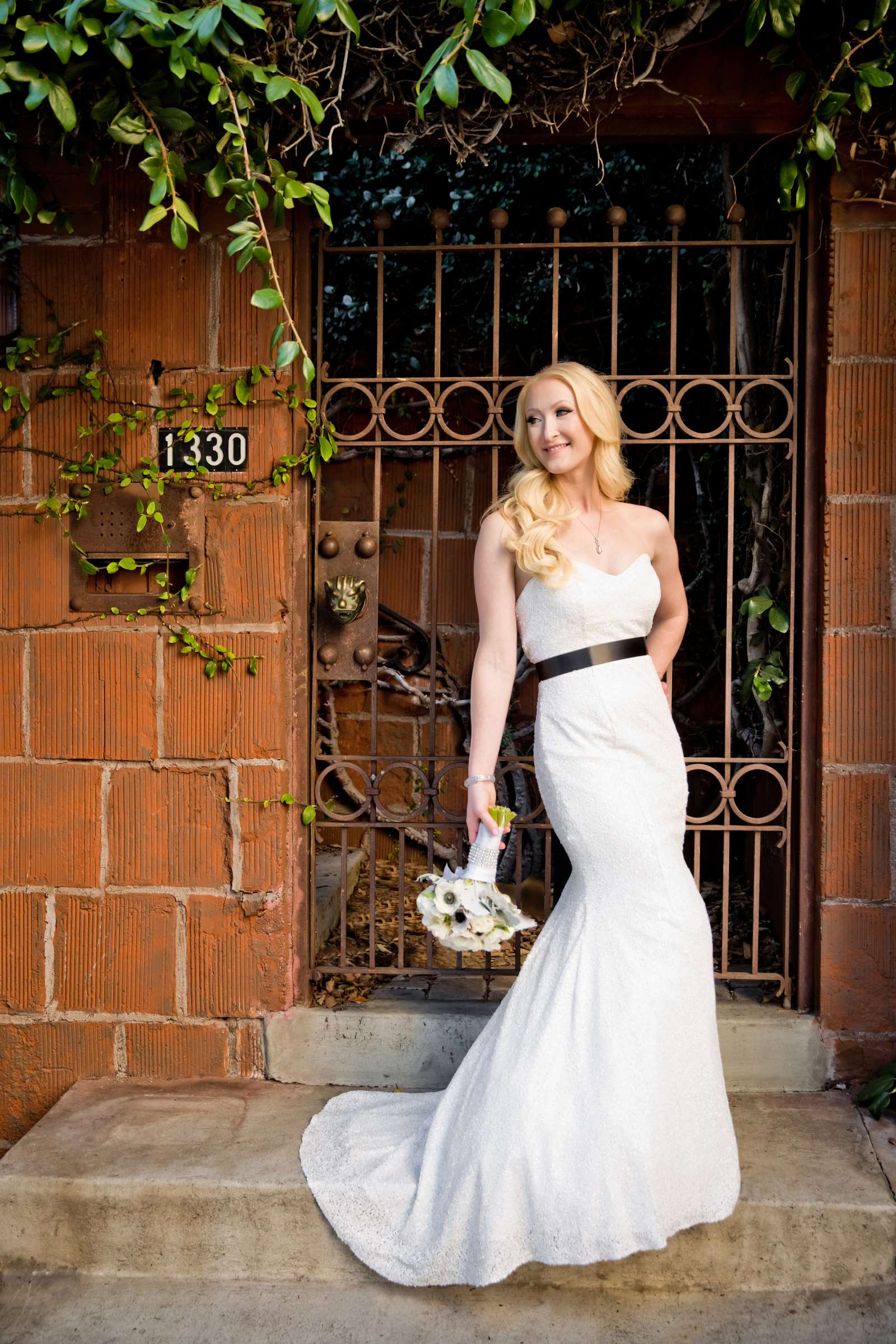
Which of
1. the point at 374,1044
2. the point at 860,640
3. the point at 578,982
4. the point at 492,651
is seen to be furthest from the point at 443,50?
the point at 374,1044

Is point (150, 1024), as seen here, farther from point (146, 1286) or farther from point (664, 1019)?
point (664, 1019)

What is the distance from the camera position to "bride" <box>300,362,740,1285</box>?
2467 millimetres

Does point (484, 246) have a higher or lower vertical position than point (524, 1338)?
higher

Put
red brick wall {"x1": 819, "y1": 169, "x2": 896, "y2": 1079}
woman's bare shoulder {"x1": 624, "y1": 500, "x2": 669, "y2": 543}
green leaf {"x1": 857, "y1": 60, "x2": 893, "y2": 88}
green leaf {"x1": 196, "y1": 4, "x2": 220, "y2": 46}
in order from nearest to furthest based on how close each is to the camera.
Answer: green leaf {"x1": 196, "y1": 4, "x2": 220, "y2": 46} < green leaf {"x1": 857, "y1": 60, "x2": 893, "y2": 88} < woman's bare shoulder {"x1": 624, "y1": 500, "x2": 669, "y2": 543} < red brick wall {"x1": 819, "y1": 169, "x2": 896, "y2": 1079}

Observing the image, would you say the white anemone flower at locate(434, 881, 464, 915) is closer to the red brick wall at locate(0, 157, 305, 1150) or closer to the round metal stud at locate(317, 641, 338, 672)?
the red brick wall at locate(0, 157, 305, 1150)

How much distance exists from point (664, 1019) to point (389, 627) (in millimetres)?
2570

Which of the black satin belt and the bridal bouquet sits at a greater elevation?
the black satin belt

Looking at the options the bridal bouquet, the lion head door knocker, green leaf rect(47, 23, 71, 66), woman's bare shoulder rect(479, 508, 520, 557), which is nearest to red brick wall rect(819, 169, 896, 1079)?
woman's bare shoulder rect(479, 508, 520, 557)

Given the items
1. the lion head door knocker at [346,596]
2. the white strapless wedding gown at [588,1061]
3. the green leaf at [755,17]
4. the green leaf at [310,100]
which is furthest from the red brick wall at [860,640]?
the green leaf at [310,100]

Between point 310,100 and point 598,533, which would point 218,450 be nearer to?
point 310,100

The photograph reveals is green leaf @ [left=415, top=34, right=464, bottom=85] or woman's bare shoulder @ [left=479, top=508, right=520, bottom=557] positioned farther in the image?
woman's bare shoulder @ [left=479, top=508, right=520, bottom=557]

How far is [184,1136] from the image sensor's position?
118 inches

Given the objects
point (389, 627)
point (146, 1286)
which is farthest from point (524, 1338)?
point (389, 627)

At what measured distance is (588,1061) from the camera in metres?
2.52
